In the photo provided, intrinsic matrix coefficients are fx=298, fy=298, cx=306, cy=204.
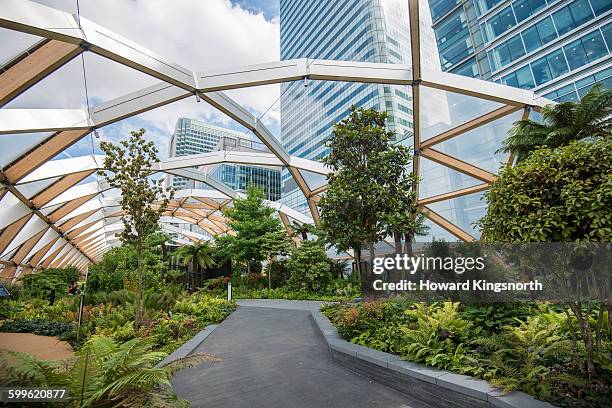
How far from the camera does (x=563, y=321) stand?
184 inches

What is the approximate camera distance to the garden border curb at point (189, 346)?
5.97m

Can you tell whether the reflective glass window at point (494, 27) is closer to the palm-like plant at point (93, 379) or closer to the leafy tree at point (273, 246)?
the leafy tree at point (273, 246)

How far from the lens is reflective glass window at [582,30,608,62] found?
2350 centimetres

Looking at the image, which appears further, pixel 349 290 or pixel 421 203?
pixel 421 203

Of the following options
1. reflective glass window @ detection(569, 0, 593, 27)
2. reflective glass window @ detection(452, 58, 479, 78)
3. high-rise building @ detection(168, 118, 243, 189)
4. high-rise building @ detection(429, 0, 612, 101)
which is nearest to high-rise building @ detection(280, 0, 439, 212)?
high-rise building @ detection(429, 0, 612, 101)

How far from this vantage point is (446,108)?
1289cm

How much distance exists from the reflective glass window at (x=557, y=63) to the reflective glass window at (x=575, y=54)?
0.42 meters

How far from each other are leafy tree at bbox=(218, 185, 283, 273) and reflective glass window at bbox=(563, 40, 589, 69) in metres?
28.6

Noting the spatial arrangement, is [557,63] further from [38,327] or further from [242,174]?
[242,174]

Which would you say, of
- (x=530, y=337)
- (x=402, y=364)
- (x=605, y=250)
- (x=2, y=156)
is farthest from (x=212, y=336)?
(x=2, y=156)

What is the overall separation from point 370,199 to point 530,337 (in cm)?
527

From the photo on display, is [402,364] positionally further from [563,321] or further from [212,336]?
[212,336]

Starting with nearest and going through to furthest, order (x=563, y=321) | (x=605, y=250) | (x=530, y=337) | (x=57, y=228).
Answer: (x=605, y=250) → (x=530, y=337) → (x=563, y=321) → (x=57, y=228)

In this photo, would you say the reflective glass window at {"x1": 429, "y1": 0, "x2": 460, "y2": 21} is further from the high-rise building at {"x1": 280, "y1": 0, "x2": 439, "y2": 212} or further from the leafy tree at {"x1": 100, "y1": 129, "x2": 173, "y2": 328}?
the leafy tree at {"x1": 100, "y1": 129, "x2": 173, "y2": 328}
